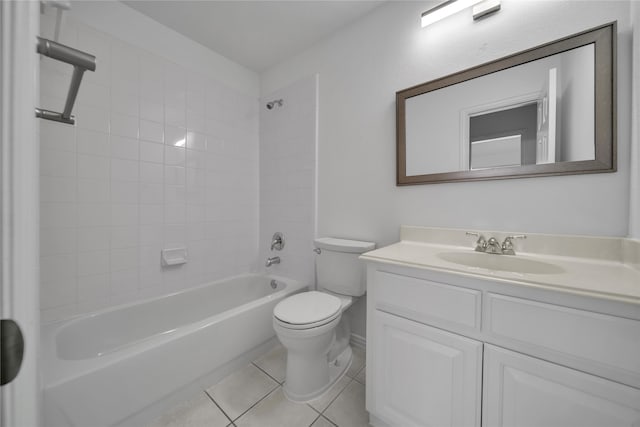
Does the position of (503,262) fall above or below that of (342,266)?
above

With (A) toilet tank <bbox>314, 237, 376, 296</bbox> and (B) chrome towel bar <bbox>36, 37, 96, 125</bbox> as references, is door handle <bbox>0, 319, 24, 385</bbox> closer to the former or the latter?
(B) chrome towel bar <bbox>36, 37, 96, 125</bbox>

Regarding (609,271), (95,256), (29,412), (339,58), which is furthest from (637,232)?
(95,256)

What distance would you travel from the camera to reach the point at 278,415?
44.6 inches

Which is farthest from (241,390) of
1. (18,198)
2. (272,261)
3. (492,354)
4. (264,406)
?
(18,198)

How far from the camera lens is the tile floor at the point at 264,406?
1098mm

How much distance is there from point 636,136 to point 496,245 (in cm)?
61

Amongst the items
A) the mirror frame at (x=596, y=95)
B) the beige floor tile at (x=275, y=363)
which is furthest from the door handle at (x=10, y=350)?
the mirror frame at (x=596, y=95)

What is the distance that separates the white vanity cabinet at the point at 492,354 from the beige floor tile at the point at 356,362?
0.37 m

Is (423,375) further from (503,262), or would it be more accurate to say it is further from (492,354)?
(503,262)

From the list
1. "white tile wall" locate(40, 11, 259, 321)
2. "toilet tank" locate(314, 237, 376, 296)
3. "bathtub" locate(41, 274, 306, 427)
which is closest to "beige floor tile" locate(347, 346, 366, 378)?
"toilet tank" locate(314, 237, 376, 296)

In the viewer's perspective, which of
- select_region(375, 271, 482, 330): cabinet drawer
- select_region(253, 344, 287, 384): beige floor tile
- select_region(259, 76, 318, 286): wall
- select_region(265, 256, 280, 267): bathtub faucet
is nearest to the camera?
select_region(375, 271, 482, 330): cabinet drawer

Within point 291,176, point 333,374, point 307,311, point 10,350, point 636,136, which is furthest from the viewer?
point 291,176

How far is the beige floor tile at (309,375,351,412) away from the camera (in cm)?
119

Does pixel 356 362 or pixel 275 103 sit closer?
pixel 356 362
